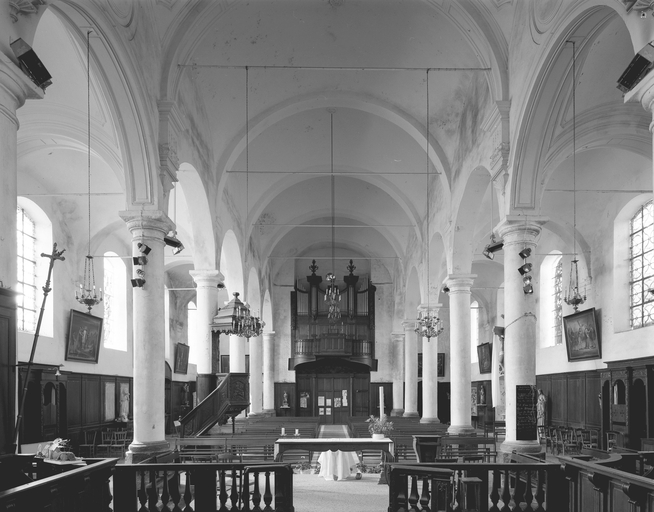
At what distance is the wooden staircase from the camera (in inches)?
620

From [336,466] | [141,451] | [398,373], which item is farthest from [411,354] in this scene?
[141,451]

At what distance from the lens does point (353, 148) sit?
68.3 ft

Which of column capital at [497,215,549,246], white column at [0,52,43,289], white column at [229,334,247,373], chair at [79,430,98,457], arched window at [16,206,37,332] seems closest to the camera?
white column at [0,52,43,289]

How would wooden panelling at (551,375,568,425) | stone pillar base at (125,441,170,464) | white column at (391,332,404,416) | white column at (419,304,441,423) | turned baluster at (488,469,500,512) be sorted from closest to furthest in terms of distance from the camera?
turned baluster at (488,469,500,512), stone pillar base at (125,441,170,464), wooden panelling at (551,375,568,425), white column at (419,304,441,423), white column at (391,332,404,416)

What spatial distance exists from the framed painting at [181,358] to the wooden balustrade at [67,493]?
2017cm

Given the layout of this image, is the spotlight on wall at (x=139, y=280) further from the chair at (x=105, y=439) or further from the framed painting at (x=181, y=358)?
the framed painting at (x=181, y=358)

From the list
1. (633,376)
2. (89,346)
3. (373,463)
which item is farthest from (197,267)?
(633,376)

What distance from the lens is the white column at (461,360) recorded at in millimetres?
16500

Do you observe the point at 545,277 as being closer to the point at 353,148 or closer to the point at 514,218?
the point at 353,148

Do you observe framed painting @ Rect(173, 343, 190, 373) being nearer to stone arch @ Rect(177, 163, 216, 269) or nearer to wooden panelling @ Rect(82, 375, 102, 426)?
wooden panelling @ Rect(82, 375, 102, 426)

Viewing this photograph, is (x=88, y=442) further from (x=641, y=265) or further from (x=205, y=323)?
(x=641, y=265)

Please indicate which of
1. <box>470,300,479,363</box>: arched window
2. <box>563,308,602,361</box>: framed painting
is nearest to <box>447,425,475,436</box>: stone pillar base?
<box>563,308,602,361</box>: framed painting

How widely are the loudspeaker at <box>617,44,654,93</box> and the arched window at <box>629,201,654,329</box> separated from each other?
34.0 feet

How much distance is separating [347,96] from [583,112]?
20.1 feet
